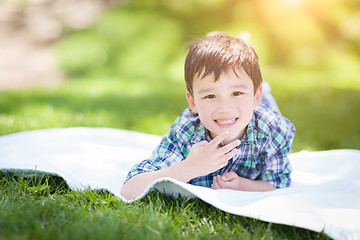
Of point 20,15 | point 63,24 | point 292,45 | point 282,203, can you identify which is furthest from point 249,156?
point 20,15

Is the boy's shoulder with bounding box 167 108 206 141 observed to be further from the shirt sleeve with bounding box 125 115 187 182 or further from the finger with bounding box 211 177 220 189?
the finger with bounding box 211 177 220 189

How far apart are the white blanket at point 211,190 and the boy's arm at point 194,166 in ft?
0.17

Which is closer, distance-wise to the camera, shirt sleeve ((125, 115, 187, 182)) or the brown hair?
the brown hair

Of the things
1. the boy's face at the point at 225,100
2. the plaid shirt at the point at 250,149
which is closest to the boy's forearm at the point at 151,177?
the plaid shirt at the point at 250,149

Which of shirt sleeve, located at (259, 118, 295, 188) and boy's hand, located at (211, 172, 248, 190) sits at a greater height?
shirt sleeve, located at (259, 118, 295, 188)

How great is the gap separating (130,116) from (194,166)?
2.00 m

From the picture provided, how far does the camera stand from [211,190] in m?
1.77

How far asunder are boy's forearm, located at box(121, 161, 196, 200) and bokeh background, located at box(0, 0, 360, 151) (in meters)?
2.36

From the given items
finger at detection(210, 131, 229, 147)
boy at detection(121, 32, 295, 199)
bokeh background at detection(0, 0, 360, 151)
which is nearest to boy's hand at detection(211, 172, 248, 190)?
boy at detection(121, 32, 295, 199)

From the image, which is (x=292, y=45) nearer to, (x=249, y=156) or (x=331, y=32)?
(x=331, y=32)

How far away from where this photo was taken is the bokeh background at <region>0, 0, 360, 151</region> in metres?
4.83

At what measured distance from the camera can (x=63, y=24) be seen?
30.3ft

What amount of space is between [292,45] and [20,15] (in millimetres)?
6569

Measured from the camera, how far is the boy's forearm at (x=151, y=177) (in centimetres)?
175
